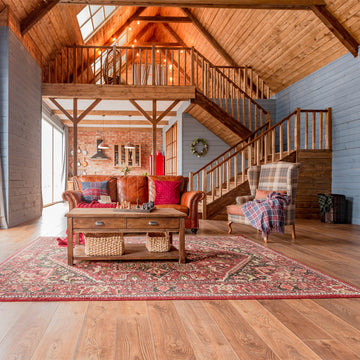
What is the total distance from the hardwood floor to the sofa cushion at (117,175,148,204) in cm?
324

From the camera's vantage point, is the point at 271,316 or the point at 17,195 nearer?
the point at 271,316

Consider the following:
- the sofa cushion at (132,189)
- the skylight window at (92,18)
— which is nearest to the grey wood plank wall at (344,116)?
the sofa cushion at (132,189)

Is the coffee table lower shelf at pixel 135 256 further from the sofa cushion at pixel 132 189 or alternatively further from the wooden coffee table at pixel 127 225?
the sofa cushion at pixel 132 189

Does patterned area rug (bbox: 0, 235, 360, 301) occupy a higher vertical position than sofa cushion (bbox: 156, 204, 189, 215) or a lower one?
lower

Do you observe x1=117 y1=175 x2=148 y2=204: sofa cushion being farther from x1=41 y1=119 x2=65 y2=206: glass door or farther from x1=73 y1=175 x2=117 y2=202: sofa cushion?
x1=41 y1=119 x2=65 y2=206: glass door

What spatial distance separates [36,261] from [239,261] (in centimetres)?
200

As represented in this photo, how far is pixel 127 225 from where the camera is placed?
325 cm

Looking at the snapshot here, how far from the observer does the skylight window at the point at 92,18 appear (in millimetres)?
8223

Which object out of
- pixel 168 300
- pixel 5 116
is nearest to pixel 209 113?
pixel 5 116

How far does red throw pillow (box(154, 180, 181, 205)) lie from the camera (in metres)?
5.30

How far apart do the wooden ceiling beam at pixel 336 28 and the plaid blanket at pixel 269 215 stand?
11.1 feet

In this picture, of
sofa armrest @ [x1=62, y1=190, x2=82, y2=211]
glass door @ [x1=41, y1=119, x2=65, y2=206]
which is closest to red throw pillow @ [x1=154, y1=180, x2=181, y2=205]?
sofa armrest @ [x1=62, y1=190, x2=82, y2=211]

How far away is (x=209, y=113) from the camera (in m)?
8.45

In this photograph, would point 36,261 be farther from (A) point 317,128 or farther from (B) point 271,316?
(A) point 317,128
